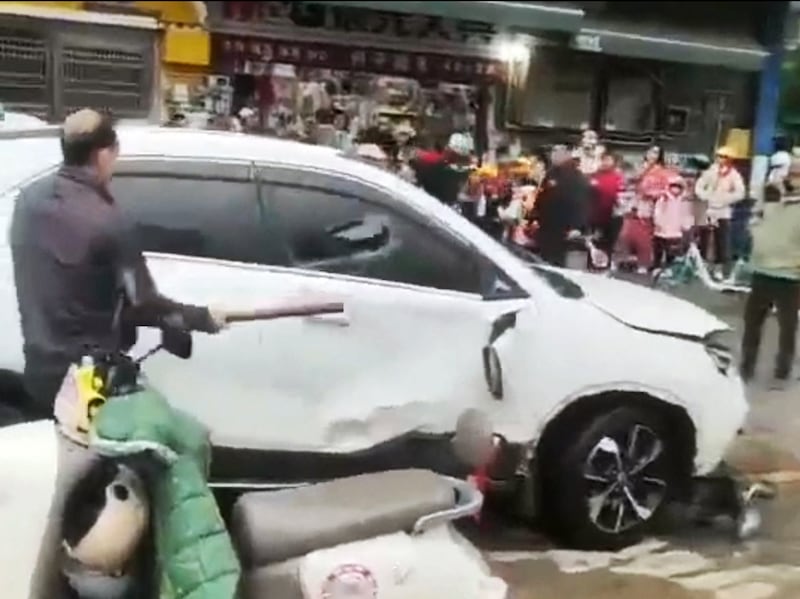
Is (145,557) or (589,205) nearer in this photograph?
(145,557)

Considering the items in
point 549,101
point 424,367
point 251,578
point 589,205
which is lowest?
point 251,578

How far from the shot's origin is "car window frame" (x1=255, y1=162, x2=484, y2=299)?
2600 millimetres

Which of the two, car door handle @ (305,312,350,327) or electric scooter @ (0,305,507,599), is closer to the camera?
electric scooter @ (0,305,507,599)

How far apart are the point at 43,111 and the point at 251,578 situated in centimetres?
95

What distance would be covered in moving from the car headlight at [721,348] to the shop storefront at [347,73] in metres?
0.70

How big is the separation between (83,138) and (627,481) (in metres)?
1.36

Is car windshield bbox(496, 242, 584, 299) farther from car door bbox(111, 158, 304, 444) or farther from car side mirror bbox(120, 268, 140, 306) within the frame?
car side mirror bbox(120, 268, 140, 306)

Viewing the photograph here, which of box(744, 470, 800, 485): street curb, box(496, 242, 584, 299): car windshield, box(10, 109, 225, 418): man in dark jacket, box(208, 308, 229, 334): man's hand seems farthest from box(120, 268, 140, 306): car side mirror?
box(744, 470, 800, 485): street curb

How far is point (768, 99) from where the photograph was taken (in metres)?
2.75

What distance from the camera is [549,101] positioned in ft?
8.65

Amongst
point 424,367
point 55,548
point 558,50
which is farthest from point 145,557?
point 558,50

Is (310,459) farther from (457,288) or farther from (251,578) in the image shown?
(457,288)

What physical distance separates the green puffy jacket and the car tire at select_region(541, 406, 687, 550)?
0.76 m

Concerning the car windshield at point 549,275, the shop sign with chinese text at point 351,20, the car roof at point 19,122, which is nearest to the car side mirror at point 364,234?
the car windshield at point 549,275
